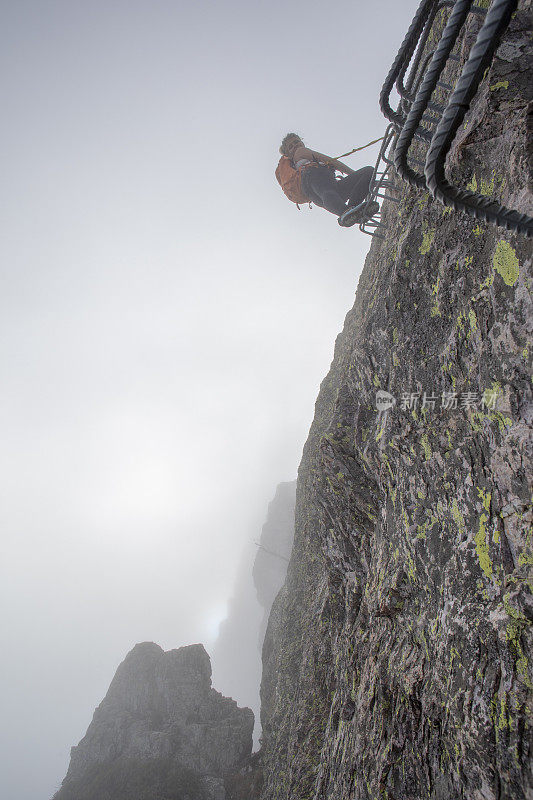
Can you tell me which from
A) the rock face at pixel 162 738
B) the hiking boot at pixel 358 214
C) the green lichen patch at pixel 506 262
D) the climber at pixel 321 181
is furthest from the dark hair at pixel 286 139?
the rock face at pixel 162 738

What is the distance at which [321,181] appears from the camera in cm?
924

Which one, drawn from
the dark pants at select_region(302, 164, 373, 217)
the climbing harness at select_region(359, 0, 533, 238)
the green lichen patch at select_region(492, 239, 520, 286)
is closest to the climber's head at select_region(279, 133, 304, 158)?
the dark pants at select_region(302, 164, 373, 217)

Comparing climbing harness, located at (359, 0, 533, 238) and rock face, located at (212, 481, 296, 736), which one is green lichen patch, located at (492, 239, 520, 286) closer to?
climbing harness, located at (359, 0, 533, 238)

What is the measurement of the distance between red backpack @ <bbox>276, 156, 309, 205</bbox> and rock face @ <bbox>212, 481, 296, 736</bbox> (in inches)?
1647

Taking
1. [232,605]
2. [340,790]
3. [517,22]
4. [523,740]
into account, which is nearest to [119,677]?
[340,790]

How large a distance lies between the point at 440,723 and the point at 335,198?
9968 millimetres

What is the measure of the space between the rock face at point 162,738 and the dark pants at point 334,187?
96.3 ft

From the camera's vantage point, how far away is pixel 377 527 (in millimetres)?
6707

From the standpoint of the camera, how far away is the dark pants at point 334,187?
8.66 metres

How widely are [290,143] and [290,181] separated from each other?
1.10 m

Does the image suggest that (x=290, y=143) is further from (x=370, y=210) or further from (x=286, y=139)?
(x=370, y=210)

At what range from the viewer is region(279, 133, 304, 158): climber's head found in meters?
9.92

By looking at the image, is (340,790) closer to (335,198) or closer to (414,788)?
(414,788)

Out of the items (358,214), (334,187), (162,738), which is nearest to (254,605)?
(162,738)
